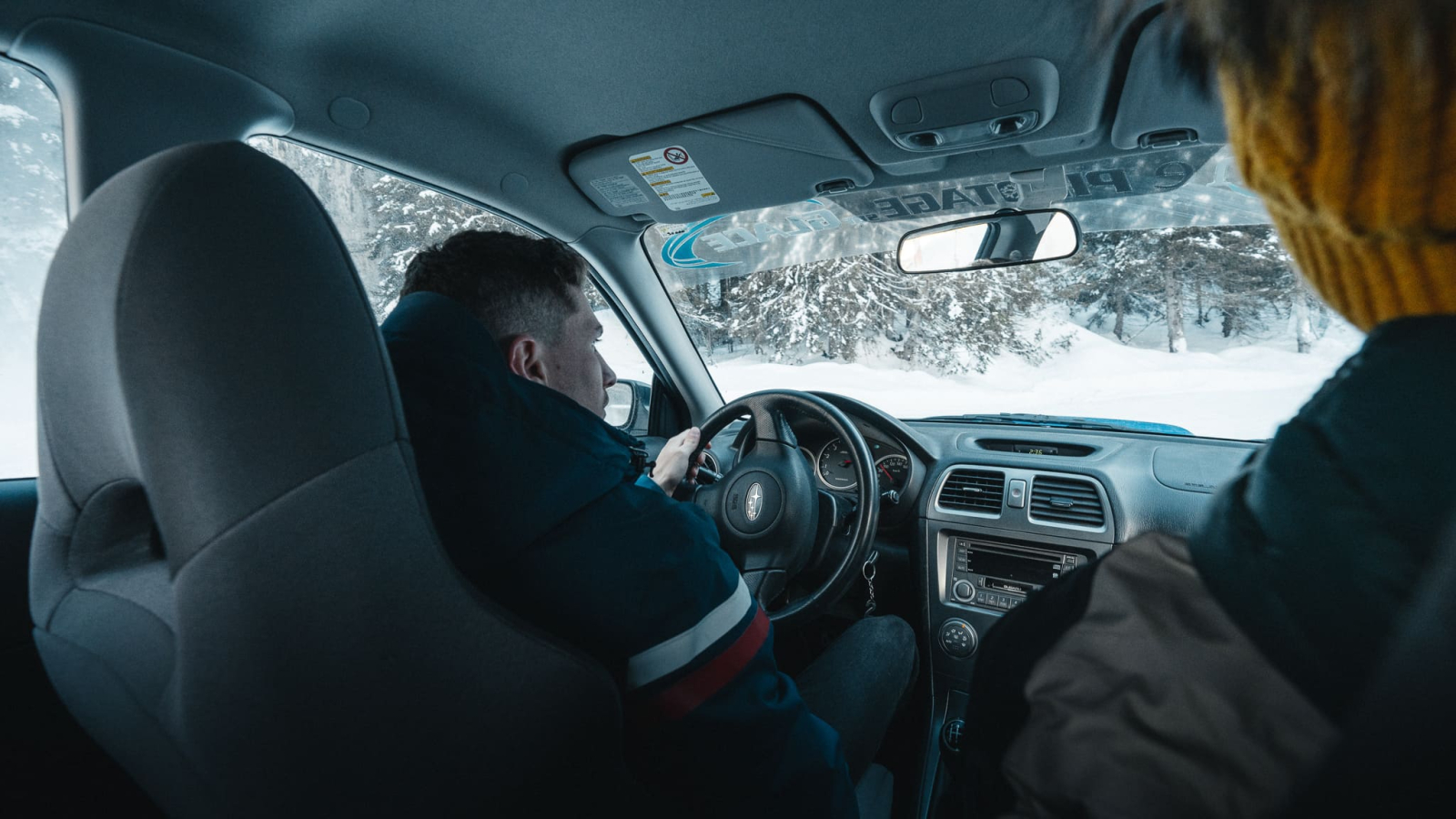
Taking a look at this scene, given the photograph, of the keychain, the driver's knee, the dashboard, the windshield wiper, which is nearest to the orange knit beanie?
the driver's knee

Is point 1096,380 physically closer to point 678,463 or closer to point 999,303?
point 999,303

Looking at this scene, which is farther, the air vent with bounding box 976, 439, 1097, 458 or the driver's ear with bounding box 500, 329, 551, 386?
the air vent with bounding box 976, 439, 1097, 458

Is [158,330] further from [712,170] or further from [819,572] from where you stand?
[712,170]

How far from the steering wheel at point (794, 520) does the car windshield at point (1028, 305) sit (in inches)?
22.3

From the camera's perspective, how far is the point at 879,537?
8.92 ft

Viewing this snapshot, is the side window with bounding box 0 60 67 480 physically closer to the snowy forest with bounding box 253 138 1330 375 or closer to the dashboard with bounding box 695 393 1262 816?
the snowy forest with bounding box 253 138 1330 375

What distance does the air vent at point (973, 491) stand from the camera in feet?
8.06

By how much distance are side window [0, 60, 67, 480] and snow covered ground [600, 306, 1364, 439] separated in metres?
2.16

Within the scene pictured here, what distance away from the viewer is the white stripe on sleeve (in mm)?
1075

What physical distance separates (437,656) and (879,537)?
213cm

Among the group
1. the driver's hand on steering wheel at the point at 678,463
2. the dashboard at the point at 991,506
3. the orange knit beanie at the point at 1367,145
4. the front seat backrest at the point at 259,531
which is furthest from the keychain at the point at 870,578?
the orange knit beanie at the point at 1367,145

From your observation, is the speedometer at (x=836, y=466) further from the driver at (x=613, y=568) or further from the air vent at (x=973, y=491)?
the driver at (x=613, y=568)

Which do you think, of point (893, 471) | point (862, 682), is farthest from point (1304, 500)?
point (893, 471)

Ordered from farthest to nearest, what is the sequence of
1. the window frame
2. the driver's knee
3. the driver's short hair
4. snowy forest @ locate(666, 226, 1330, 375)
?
1. snowy forest @ locate(666, 226, 1330, 375)
2. the window frame
3. the driver's knee
4. the driver's short hair
